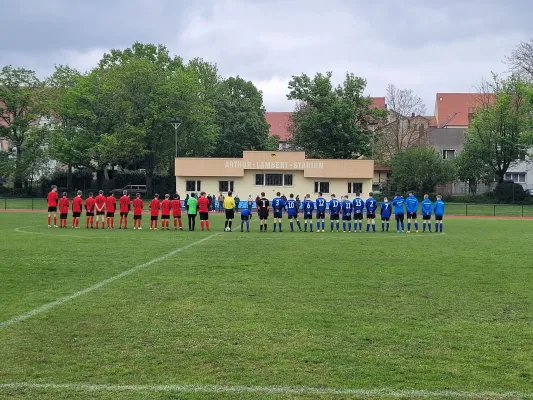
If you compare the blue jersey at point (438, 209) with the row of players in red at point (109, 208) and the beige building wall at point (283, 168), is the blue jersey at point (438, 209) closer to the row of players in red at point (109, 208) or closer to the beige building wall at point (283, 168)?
the row of players in red at point (109, 208)

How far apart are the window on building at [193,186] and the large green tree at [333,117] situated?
15266 mm

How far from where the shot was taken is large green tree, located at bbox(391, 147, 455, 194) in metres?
Result: 52.1

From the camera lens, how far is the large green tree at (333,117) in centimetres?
5572

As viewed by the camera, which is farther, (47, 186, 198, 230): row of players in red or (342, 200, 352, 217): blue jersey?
(342, 200, 352, 217): blue jersey

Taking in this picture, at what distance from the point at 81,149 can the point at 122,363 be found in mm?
49688

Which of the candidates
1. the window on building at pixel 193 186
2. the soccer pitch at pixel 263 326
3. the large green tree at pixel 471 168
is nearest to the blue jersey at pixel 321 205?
the soccer pitch at pixel 263 326

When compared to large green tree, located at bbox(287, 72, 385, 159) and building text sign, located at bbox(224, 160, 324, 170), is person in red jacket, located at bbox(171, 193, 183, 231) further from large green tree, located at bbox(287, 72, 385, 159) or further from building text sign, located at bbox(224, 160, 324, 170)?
large green tree, located at bbox(287, 72, 385, 159)

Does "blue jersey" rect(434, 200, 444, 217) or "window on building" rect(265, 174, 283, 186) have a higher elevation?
"window on building" rect(265, 174, 283, 186)

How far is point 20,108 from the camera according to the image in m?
55.9

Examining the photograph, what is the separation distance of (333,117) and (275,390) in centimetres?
5172

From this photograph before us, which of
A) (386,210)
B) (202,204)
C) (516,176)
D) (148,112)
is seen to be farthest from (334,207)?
(516,176)

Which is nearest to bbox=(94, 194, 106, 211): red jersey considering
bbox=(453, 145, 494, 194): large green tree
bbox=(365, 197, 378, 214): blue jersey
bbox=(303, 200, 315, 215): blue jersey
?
bbox=(303, 200, 315, 215): blue jersey

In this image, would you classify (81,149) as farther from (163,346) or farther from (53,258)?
(163,346)

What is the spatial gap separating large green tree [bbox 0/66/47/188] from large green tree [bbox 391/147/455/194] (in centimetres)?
3559
